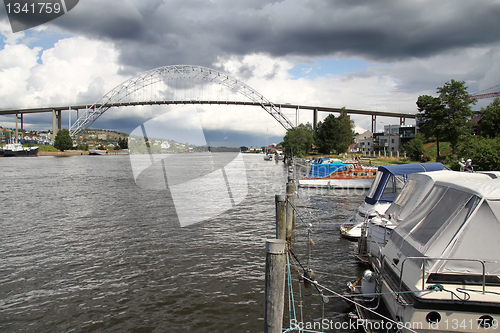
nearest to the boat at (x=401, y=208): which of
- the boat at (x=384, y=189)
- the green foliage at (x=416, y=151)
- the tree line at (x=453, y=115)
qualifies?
the boat at (x=384, y=189)

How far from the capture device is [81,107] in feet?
436

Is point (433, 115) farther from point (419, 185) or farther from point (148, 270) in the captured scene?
point (148, 270)

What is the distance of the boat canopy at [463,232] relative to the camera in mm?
5395

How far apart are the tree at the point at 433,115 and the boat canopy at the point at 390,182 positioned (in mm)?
34801

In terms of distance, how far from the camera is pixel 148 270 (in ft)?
33.3

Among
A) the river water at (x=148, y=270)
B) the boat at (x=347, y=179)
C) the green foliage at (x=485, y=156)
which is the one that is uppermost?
the green foliage at (x=485, y=156)

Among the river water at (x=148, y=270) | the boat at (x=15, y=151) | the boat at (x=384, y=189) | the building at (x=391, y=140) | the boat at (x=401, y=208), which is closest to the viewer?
the river water at (x=148, y=270)

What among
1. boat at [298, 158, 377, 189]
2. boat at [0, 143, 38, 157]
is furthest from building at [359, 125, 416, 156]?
boat at [0, 143, 38, 157]

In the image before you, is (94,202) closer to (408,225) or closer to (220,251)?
(220,251)

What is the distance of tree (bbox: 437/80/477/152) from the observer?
43.1 m

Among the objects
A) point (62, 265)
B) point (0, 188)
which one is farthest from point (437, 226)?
point (0, 188)

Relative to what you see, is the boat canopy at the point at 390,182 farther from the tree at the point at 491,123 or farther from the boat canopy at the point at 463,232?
the tree at the point at 491,123

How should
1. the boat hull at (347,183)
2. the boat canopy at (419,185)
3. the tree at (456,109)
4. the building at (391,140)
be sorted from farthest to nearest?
1. the building at (391,140)
2. the tree at (456,109)
3. the boat hull at (347,183)
4. the boat canopy at (419,185)

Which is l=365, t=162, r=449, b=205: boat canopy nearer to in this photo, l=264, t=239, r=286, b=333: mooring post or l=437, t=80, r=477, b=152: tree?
l=264, t=239, r=286, b=333: mooring post
